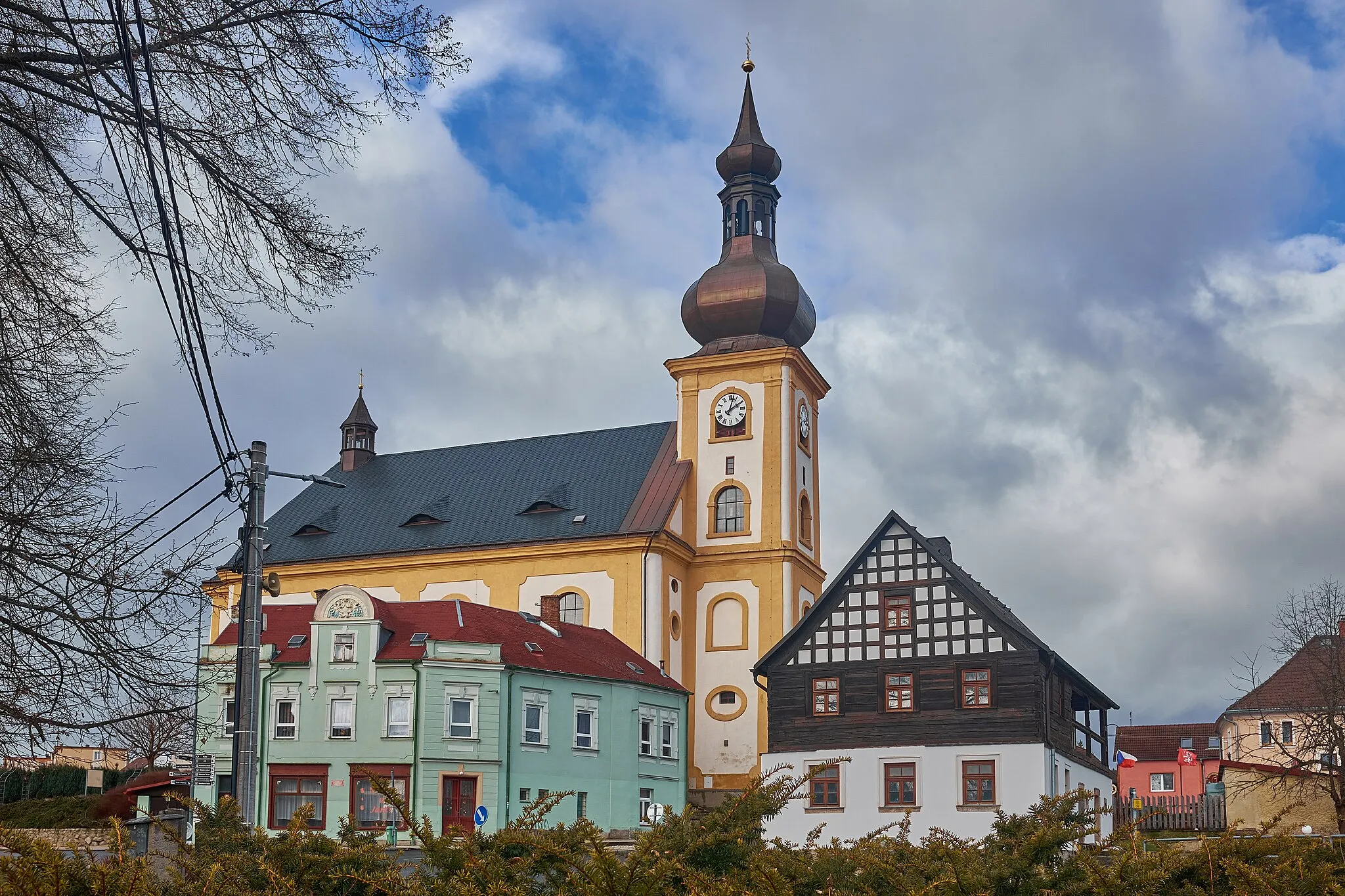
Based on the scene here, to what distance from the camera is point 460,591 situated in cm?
5431

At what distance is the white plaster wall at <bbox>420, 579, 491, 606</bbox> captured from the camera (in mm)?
53812

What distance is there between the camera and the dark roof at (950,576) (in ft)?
127

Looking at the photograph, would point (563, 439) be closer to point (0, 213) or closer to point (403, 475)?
point (403, 475)

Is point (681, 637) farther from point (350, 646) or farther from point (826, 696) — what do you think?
point (350, 646)

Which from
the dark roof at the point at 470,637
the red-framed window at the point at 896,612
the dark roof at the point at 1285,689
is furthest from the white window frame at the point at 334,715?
the dark roof at the point at 1285,689

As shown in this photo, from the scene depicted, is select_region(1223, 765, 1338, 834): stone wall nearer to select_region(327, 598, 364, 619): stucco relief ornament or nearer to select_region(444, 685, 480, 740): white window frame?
select_region(444, 685, 480, 740): white window frame

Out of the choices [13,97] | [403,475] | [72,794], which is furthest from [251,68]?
[403,475]

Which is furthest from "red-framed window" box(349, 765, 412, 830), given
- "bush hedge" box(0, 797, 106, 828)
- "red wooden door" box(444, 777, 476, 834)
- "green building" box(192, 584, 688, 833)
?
"bush hedge" box(0, 797, 106, 828)

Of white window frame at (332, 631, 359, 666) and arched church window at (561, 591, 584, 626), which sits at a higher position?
arched church window at (561, 591, 584, 626)

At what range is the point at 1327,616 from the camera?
147ft

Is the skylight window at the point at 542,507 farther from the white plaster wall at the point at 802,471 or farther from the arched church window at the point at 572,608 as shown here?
the white plaster wall at the point at 802,471

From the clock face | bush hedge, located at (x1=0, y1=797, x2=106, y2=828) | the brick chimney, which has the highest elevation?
the clock face

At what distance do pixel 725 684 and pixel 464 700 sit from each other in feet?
41.5

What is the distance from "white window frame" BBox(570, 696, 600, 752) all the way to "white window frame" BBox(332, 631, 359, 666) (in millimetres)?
6146
